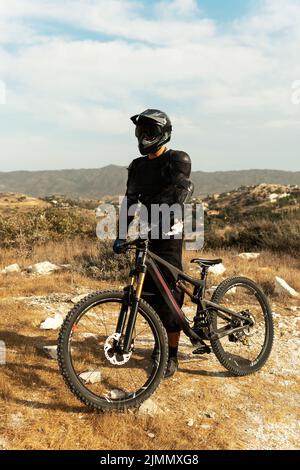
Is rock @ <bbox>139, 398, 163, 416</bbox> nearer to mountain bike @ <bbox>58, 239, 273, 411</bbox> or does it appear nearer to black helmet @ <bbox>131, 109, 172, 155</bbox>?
mountain bike @ <bbox>58, 239, 273, 411</bbox>

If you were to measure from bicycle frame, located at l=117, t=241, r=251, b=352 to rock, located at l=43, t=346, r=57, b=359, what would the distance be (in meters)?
1.32

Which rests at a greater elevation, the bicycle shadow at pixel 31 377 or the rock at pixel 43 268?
the rock at pixel 43 268

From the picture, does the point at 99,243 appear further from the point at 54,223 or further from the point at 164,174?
the point at 164,174

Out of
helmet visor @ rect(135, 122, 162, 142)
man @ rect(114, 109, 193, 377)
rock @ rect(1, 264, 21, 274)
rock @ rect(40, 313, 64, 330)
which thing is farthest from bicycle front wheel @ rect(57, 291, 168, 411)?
rock @ rect(1, 264, 21, 274)

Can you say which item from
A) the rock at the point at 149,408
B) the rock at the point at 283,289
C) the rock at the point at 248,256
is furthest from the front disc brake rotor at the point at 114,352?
the rock at the point at 248,256

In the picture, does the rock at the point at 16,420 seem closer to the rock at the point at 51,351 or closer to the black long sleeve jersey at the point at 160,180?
the rock at the point at 51,351

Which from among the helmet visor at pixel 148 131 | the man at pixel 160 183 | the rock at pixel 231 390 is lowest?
the rock at pixel 231 390

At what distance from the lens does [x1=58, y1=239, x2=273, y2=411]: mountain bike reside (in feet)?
11.1

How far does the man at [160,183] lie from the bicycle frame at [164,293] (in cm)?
14

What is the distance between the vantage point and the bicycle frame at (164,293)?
3475mm

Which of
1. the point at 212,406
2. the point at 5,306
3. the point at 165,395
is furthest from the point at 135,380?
the point at 5,306

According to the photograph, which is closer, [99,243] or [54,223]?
[99,243]
